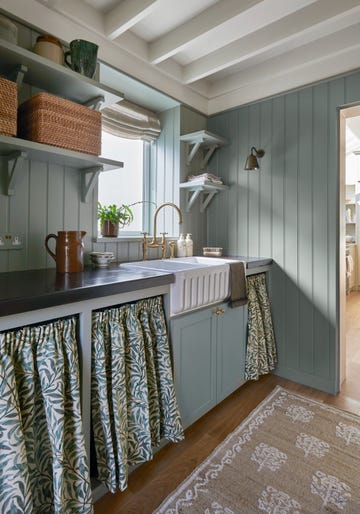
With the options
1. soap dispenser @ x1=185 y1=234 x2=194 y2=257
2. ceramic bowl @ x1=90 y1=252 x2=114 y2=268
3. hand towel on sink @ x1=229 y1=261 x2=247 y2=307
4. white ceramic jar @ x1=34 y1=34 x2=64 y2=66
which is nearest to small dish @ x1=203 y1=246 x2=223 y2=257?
soap dispenser @ x1=185 y1=234 x2=194 y2=257

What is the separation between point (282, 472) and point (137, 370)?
921mm

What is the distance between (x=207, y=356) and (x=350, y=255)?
16.9 ft

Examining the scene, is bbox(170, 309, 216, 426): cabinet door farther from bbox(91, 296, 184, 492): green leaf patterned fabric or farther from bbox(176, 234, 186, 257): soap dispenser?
bbox(176, 234, 186, 257): soap dispenser

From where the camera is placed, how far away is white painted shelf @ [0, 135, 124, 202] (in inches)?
55.1

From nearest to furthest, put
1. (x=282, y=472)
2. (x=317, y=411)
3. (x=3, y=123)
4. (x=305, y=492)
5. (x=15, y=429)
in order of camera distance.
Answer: (x=15, y=429), (x=3, y=123), (x=305, y=492), (x=282, y=472), (x=317, y=411)

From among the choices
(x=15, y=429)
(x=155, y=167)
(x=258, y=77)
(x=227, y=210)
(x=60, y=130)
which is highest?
(x=258, y=77)

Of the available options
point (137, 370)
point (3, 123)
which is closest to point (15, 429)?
point (137, 370)

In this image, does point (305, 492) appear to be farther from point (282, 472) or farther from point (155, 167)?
point (155, 167)

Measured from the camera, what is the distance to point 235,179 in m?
2.82

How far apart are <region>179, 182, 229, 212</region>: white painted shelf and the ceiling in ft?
2.52

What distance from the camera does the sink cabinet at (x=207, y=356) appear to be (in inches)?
66.8

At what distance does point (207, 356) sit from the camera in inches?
74.6

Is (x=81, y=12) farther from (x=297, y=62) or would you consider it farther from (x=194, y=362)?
(x=194, y=362)

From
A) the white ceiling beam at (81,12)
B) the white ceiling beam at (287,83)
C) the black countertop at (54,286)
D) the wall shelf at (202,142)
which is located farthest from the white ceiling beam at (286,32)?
the black countertop at (54,286)
